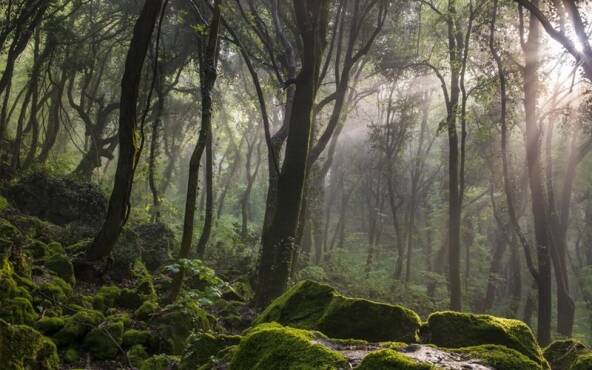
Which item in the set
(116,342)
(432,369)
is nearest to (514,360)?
(432,369)

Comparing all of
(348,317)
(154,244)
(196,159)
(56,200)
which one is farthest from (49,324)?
(56,200)

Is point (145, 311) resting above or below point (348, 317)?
below

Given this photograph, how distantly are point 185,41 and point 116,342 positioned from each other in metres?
15.1

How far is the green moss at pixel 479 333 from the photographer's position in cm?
441

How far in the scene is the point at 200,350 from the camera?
477cm

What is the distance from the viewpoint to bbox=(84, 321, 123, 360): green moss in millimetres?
5676

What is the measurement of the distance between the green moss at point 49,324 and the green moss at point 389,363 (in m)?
4.04

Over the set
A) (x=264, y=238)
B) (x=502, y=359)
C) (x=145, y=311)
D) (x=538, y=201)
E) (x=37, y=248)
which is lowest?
(x=145, y=311)

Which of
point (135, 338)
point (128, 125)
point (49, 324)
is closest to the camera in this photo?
point (49, 324)

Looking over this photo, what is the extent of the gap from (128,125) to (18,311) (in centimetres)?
354

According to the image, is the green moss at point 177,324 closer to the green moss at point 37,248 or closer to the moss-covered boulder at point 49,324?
the moss-covered boulder at point 49,324

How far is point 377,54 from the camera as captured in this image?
69.5 feet

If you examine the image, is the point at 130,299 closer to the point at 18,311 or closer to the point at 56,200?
the point at 18,311

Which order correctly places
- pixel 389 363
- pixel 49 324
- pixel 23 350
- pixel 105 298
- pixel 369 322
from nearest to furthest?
1. pixel 389 363
2. pixel 23 350
3. pixel 369 322
4. pixel 49 324
5. pixel 105 298
